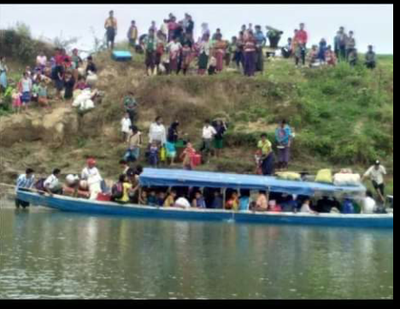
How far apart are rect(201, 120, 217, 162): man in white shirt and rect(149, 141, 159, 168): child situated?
A: 1614 millimetres

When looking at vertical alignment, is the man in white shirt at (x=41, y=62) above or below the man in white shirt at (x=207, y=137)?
above

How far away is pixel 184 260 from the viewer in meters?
19.9

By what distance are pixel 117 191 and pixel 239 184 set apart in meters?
3.25

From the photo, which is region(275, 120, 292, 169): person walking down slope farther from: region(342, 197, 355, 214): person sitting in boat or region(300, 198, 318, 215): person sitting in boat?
region(342, 197, 355, 214): person sitting in boat

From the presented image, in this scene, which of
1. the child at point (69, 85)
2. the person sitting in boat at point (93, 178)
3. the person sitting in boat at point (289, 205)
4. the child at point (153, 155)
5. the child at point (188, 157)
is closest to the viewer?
the person sitting in boat at point (289, 205)

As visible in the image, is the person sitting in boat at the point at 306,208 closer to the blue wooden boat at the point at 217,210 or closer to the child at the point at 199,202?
the blue wooden boat at the point at 217,210

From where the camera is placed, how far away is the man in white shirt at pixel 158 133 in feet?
102

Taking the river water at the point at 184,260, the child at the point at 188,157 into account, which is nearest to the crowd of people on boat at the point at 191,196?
the river water at the point at 184,260

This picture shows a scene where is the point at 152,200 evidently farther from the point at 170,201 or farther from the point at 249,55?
the point at 249,55

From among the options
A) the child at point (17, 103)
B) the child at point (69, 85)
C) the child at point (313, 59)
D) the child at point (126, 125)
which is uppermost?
the child at point (313, 59)

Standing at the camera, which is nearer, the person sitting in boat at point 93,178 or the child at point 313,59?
the person sitting in boat at point 93,178

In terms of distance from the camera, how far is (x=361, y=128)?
33906mm

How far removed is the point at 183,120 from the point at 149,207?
6.51 metres

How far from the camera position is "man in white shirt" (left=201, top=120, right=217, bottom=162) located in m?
31.8
